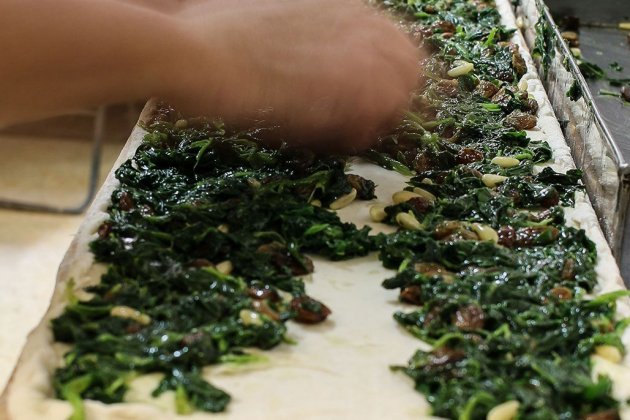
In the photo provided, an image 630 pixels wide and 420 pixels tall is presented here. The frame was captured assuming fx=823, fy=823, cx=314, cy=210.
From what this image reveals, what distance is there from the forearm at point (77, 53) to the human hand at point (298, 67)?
0.34ft

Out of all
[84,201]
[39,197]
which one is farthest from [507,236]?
[39,197]

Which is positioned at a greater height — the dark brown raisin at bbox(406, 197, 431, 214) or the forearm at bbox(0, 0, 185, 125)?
the forearm at bbox(0, 0, 185, 125)

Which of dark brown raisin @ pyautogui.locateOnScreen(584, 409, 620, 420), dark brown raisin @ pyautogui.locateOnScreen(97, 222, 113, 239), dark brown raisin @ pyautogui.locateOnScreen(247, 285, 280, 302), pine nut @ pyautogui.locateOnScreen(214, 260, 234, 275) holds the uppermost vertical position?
dark brown raisin @ pyautogui.locateOnScreen(584, 409, 620, 420)

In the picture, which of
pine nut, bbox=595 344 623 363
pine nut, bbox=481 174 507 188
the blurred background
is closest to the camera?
pine nut, bbox=595 344 623 363

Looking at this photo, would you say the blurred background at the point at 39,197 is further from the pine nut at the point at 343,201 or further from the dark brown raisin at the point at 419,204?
the dark brown raisin at the point at 419,204

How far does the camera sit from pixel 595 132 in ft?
11.2

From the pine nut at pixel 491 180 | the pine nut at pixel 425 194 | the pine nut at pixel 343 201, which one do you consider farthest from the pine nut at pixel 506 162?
the pine nut at pixel 343 201

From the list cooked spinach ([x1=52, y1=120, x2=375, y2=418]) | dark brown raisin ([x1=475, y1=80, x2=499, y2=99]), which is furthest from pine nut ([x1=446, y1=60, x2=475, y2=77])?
cooked spinach ([x1=52, y1=120, x2=375, y2=418])

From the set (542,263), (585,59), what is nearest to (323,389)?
(542,263)

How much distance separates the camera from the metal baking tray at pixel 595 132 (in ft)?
9.74

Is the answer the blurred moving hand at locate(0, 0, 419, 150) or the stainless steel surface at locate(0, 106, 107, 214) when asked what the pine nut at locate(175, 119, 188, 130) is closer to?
the blurred moving hand at locate(0, 0, 419, 150)

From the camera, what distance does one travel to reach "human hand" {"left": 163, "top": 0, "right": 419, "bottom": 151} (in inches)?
113

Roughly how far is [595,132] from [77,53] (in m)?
2.09

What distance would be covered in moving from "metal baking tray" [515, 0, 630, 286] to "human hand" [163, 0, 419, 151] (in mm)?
801
